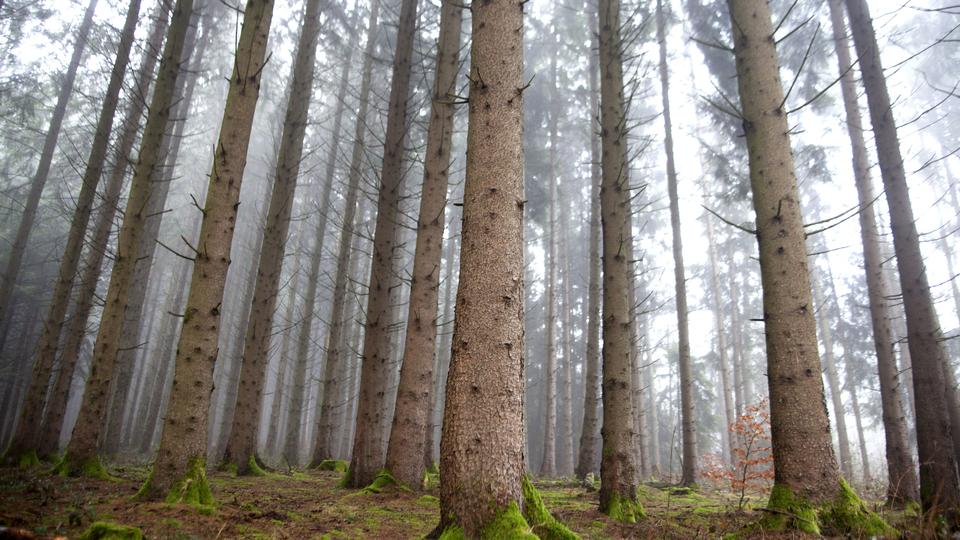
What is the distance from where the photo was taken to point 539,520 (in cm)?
318

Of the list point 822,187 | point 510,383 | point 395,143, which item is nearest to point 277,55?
point 395,143

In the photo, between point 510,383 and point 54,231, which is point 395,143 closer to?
point 510,383

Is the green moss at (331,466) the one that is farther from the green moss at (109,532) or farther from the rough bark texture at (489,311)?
the rough bark texture at (489,311)

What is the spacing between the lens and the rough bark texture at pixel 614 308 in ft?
18.4

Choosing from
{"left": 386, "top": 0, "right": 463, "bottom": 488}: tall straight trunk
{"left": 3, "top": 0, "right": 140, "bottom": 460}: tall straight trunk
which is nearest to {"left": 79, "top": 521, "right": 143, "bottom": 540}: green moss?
{"left": 386, "top": 0, "right": 463, "bottom": 488}: tall straight trunk

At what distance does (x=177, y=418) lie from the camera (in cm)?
462

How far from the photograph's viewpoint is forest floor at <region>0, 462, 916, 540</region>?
355 cm

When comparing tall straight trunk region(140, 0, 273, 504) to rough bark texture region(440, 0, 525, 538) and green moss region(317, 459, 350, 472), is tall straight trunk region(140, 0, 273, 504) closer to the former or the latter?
rough bark texture region(440, 0, 525, 538)

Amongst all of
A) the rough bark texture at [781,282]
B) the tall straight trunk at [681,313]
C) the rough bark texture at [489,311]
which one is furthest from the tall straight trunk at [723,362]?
the rough bark texture at [489,311]

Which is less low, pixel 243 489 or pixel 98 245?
pixel 98 245

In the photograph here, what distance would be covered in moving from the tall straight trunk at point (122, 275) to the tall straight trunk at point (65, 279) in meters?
2.16

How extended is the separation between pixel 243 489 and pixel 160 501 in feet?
7.88

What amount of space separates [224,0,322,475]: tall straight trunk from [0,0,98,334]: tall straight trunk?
24.8 feet

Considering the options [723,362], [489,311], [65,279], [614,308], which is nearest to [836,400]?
[723,362]
